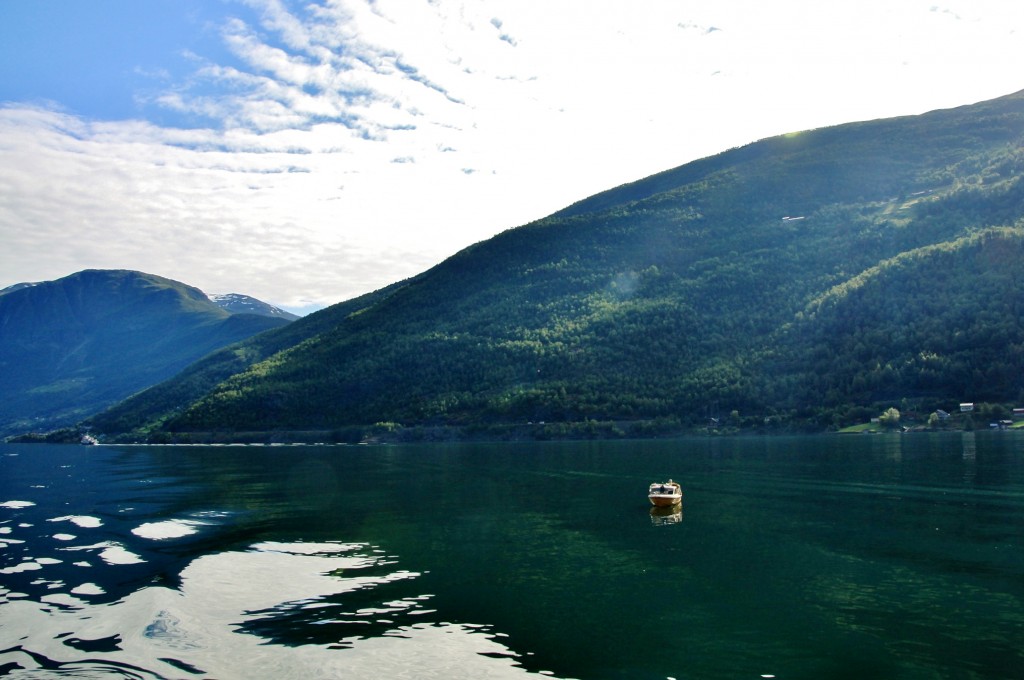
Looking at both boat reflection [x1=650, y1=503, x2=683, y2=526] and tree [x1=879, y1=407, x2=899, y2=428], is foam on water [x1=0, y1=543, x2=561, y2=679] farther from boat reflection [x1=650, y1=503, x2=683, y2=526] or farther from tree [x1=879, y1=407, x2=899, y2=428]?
tree [x1=879, y1=407, x2=899, y2=428]

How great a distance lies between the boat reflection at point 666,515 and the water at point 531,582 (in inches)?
19.3

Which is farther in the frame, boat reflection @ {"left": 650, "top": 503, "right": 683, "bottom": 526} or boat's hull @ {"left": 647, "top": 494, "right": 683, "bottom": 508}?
boat's hull @ {"left": 647, "top": 494, "right": 683, "bottom": 508}

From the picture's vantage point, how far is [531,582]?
1415 inches

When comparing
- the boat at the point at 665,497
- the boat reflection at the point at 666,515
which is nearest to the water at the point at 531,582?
the boat reflection at the point at 666,515

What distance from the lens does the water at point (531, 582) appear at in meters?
24.8

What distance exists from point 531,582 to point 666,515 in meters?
24.4

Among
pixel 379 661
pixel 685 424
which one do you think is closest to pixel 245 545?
pixel 379 661

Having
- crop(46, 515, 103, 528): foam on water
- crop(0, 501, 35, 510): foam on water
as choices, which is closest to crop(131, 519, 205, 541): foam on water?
crop(46, 515, 103, 528): foam on water

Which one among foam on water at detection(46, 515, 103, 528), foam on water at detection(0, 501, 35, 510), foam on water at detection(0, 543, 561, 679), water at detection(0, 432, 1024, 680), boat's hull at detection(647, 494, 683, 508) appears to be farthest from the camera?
foam on water at detection(0, 501, 35, 510)

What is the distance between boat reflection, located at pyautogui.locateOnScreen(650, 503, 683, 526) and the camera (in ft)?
178

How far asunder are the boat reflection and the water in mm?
490

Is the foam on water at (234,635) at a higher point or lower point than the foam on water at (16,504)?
higher

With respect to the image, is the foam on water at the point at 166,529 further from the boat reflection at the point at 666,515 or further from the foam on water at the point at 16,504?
the boat reflection at the point at 666,515

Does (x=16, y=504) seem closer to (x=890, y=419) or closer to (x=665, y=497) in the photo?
(x=665, y=497)
